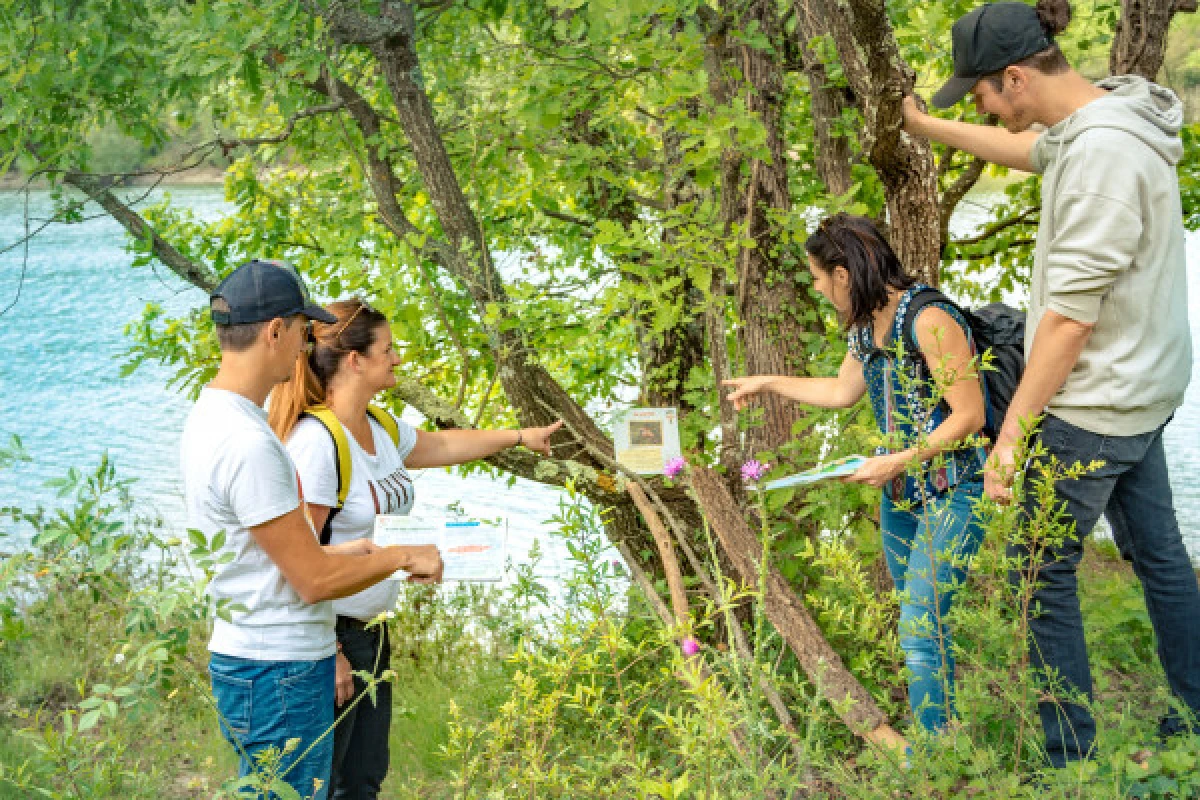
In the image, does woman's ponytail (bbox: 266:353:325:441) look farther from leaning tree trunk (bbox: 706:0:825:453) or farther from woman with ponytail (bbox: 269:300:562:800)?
leaning tree trunk (bbox: 706:0:825:453)

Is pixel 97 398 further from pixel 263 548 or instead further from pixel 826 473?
pixel 826 473

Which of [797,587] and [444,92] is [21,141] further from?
[797,587]

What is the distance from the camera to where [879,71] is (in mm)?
3191

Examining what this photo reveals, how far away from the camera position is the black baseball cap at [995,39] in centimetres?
249

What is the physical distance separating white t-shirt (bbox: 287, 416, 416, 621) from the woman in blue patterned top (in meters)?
1.22

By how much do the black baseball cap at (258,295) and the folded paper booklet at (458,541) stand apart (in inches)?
22.8

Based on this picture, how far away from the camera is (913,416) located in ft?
8.80

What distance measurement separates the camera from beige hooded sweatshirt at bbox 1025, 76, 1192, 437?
7.90ft

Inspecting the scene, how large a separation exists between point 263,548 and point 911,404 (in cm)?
153

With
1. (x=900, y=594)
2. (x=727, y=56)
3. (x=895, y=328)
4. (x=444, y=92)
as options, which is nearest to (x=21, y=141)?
(x=444, y=92)

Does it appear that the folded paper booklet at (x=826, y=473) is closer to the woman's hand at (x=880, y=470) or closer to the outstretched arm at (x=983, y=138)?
the woman's hand at (x=880, y=470)

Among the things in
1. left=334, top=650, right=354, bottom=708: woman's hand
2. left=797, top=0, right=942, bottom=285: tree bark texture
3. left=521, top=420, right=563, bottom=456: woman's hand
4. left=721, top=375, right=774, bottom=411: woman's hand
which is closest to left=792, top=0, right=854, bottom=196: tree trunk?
left=797, top=0, right=942, bottom=285: tree bark texture

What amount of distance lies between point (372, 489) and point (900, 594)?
1.34 m

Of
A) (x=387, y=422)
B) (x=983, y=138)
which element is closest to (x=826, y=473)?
(x=983, y=138)
